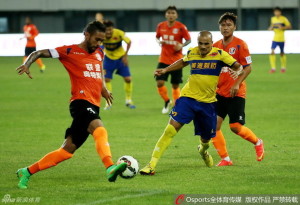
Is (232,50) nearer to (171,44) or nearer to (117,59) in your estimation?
(171,44)

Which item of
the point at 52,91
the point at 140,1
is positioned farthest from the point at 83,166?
the point at 140,1

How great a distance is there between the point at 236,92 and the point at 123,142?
12.0 feet

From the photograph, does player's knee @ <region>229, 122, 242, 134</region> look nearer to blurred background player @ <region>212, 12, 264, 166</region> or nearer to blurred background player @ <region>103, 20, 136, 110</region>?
blurred background player @ <region>212, 12, 264, 166</region>

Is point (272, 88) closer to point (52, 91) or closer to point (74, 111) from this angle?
point (52, 91)

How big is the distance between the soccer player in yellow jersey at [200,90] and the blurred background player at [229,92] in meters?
0.73

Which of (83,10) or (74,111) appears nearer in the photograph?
(74,111)

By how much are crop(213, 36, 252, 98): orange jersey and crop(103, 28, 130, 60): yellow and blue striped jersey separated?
855 cm

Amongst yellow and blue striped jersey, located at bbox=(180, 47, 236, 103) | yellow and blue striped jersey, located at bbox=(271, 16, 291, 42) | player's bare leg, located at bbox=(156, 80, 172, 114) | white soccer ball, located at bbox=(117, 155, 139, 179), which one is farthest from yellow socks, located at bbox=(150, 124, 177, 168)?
yellow and blue striped jersey, located at bbox=(271, 16, 291, 42)

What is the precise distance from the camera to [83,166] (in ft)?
36.1

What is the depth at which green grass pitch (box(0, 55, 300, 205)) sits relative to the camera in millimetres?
9023

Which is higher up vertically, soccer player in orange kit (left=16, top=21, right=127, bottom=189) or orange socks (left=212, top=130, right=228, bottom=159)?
soccer player in orange kit (left=16, top=21, right=127, bottom=189)

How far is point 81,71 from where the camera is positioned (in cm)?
944

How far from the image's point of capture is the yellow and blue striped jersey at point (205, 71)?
1017cm

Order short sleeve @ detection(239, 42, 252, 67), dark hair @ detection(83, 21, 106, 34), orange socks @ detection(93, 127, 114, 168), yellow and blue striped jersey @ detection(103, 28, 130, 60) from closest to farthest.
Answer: orange socks @ detection(93, 127, 114, 168)
dark hair @ detection(83, 21, 106, 34)
short sleeve @ detection(239, 42, 252, 67)
yellow and blue striped jersey @ detection(103, 28, 130, 60)
